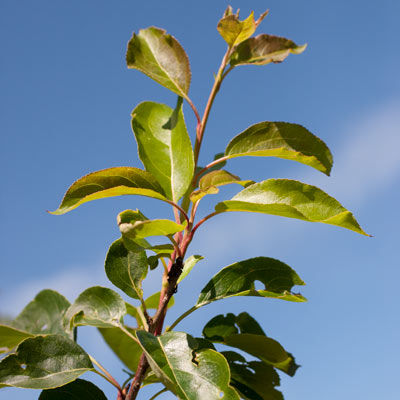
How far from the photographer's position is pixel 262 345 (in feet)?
6.48

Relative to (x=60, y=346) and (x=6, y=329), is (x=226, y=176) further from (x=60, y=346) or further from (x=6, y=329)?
(x=6, y=329)

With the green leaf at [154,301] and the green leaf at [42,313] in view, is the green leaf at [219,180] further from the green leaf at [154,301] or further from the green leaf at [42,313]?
the green leaf at [42,313]

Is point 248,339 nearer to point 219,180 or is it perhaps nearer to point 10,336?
point 219,180

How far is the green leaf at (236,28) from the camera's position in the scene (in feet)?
6.18

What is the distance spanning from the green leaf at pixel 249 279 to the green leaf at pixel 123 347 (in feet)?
1.88

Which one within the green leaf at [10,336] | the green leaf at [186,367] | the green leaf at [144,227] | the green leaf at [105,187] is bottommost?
the green leaf at [186,367]

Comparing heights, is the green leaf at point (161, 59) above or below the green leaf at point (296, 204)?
above

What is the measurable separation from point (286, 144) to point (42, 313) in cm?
148

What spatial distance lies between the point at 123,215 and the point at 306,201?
25.0 inches

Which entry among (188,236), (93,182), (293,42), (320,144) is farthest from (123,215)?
(293,42)

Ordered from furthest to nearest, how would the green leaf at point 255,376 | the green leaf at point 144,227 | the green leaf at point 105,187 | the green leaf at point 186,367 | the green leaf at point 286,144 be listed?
the green leaf at point 255,376
the green leaf at point 286,144
the green leaf at point 105,187
the green leaf at point 144,227
the green leaf at point 186,367

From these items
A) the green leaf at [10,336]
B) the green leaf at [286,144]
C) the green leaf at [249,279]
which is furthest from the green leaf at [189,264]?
the green leaf at [10,336]

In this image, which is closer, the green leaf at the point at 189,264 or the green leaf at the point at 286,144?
the green leaf at the point at 286,144

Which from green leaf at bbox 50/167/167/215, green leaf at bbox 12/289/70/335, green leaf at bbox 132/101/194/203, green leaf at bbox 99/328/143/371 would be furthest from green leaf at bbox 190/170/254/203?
green leaf at bbox 12/289/70/335
